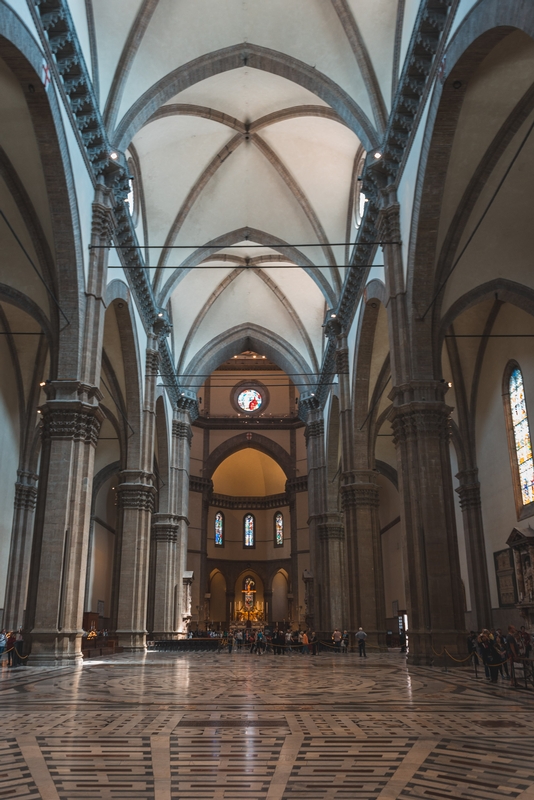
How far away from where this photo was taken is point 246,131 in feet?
76.0

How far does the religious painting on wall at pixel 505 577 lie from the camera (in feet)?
65.3

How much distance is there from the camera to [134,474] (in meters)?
22.9

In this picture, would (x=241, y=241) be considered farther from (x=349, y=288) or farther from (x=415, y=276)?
(x=415, y=276)

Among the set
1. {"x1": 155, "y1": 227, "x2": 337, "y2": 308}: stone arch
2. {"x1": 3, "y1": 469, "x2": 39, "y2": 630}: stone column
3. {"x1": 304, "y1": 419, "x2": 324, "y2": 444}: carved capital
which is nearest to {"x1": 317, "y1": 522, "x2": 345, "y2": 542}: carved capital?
{"x1": 304, "y1": 419, "x2": 324, "y2": 444}: carved capital

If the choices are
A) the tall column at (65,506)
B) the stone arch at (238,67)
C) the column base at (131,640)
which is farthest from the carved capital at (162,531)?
the stone arch at (238,67)

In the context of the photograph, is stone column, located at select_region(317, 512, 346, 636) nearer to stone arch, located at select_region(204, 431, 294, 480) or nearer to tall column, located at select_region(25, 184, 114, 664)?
stone arch, located at select_region(204, 431, 294, 480)

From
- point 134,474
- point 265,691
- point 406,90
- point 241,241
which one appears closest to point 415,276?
point 406,90

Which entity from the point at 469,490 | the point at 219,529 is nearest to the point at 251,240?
the point at 469,490

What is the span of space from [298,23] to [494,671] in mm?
15791

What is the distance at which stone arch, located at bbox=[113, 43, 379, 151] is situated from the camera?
58.2ft

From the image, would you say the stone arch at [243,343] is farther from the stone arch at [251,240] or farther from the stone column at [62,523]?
the stone column at [62,523]

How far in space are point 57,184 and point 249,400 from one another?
34536mm

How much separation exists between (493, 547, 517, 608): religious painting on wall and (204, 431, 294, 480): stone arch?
25.5 meters

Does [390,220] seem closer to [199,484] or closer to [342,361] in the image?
[342,361]
